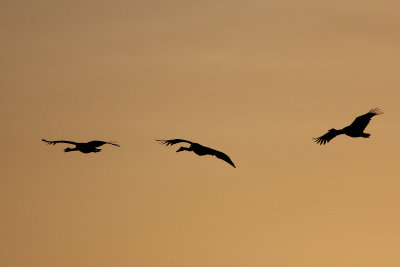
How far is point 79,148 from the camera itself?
123 meters

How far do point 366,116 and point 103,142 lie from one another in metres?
18.8

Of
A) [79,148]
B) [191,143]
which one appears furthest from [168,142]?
[79,148]

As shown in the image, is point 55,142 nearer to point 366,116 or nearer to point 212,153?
point 212,153

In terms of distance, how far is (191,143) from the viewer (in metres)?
116

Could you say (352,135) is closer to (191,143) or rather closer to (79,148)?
(191,143)

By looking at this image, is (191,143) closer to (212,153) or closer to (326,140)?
(212,153)

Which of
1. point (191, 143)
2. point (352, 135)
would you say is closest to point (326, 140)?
point (352, 135)

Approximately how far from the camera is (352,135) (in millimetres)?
119250

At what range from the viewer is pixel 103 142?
120375mm

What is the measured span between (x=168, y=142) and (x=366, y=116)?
15033 millimetres

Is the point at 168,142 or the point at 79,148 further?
the point at 79,148

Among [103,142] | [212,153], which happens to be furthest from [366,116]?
[103,142]

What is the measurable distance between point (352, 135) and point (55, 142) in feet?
68.8

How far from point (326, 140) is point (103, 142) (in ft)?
52.3
